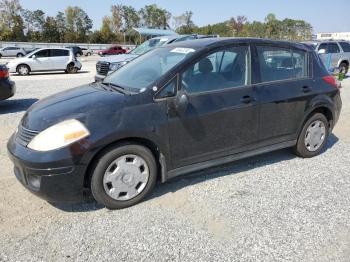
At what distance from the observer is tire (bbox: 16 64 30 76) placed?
1753 centimetres

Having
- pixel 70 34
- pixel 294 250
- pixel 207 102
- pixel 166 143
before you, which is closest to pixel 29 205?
pixel 166 143

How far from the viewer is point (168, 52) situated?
4.25 meters

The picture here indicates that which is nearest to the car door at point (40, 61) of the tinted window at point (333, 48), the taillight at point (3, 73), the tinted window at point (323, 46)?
the taillight at point (3, 73)

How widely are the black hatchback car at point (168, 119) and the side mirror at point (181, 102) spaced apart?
0.04ft

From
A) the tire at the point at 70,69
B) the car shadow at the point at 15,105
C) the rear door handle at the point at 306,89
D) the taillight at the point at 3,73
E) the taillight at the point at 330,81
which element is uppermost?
the taillight at the point at 330,81

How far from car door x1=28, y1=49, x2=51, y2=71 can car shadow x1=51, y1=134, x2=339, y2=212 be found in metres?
16.2

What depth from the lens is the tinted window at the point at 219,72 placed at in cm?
373

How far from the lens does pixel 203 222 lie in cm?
327

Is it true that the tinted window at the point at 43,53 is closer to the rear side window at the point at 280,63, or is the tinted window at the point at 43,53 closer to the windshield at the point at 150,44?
the windshield at the point at 150,44

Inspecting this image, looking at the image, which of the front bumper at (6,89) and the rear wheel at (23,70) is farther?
the rear wheel at (23,70)

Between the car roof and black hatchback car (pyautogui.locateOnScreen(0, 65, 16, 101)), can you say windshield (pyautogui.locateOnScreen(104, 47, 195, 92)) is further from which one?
black hatchback car (pyautogui.locateOnScreen(0, 65, 16, 101))

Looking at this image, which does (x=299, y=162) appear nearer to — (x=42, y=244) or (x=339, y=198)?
(x=339, y=198)

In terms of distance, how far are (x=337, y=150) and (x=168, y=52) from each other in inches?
126

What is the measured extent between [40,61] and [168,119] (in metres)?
16.7
